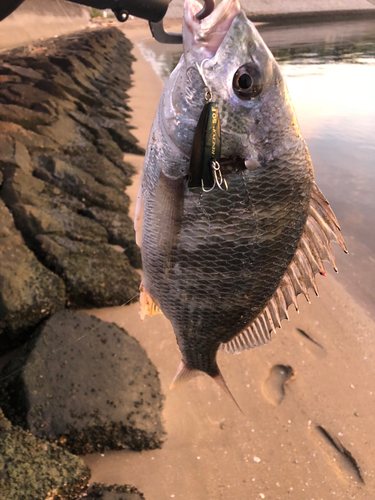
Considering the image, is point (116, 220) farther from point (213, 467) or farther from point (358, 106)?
point (358, 106)

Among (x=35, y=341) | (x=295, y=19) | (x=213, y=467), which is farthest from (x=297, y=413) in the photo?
(x=295, y=19)

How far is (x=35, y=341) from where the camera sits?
2.46m

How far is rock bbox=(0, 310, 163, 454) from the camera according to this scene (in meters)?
2.15

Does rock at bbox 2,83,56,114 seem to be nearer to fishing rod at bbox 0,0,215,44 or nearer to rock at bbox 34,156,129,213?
rock at bbox 34,156,129,213

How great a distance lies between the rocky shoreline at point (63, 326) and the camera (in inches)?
75.4

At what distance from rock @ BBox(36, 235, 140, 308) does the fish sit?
1.71 meters

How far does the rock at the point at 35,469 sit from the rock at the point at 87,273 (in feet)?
4.20

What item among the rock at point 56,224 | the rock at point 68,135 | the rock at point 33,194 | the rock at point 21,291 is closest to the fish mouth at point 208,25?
the rock at point 21,291

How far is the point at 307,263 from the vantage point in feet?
4.61

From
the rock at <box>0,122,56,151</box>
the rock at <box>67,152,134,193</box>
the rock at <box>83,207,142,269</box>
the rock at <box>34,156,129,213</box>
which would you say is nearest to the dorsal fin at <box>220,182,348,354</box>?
the rock at <box>83,207,142,269</box>

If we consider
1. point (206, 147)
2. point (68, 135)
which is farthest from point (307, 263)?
point (68, 135)

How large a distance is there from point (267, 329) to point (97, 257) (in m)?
2.22

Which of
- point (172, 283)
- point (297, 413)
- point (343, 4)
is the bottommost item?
point (343, 4)

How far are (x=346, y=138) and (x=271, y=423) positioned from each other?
24.2 feet
